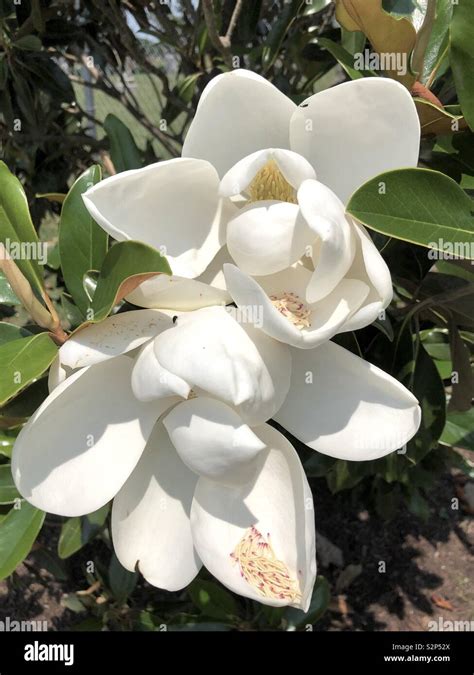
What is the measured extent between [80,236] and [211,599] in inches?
51.4

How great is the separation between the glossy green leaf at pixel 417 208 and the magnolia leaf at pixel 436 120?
0.15 meters

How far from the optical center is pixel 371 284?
750 millimetres

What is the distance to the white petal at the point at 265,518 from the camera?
0.79m

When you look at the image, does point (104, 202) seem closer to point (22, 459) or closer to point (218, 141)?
point (218, 141)

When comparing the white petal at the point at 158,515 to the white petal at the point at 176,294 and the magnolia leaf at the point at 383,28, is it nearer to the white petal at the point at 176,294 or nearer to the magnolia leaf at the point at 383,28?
the white petal at the point at 176,294

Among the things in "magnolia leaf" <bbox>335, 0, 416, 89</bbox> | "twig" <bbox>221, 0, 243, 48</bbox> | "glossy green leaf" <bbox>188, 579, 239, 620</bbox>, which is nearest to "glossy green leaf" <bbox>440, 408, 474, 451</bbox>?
"glossy green leaf" <bbox>188, 579, 239, 620</bbox>

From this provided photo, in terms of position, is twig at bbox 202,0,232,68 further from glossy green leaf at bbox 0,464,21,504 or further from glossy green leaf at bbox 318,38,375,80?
glossy green leaf at bbox 0,464,21,504

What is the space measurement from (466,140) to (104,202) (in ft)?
1.91

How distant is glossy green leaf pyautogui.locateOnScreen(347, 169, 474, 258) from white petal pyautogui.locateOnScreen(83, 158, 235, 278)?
0.63ft

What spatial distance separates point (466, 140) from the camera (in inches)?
38.9

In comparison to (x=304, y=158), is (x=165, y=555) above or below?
below

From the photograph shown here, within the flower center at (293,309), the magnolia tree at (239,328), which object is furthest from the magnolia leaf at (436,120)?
the flower center at (293,309)

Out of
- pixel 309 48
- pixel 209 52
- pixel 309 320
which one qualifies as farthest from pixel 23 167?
pixel 309 320

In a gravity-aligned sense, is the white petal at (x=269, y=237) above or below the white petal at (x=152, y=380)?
above
